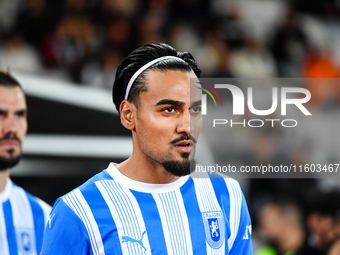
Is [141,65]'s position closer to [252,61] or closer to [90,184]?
[90,184]

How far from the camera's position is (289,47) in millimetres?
6996

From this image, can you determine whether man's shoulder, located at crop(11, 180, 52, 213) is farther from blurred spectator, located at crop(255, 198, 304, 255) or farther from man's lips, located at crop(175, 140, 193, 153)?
blurred spectator, located at crop(255, 198, 304, 255)

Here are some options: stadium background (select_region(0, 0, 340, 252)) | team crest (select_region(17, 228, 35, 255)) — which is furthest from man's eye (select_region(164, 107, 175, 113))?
team crest (select_region(17, 228, 35, 255))

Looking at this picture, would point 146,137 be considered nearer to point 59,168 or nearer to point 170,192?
point 170,192

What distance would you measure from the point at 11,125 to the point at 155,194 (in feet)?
4.77

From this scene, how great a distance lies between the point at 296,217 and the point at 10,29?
444 centimetres

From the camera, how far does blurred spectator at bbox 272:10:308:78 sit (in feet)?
22.3

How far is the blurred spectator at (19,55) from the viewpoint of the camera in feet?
16.9

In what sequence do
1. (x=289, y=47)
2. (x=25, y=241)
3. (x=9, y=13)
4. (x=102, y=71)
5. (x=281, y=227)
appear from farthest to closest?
(x=289, y=47), (x=9, y=13), (x=102, y=71), (x=281, y=227), (x=25, y=241)

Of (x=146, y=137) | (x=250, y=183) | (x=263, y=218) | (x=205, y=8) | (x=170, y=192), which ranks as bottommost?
(x=263, y=218)

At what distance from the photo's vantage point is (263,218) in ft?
13.9

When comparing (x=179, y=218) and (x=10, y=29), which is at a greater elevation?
(x=10, y=29)

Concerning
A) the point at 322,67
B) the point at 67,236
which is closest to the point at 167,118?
the point at 67,236

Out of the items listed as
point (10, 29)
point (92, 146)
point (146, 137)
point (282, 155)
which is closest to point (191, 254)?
point (146, 137)
